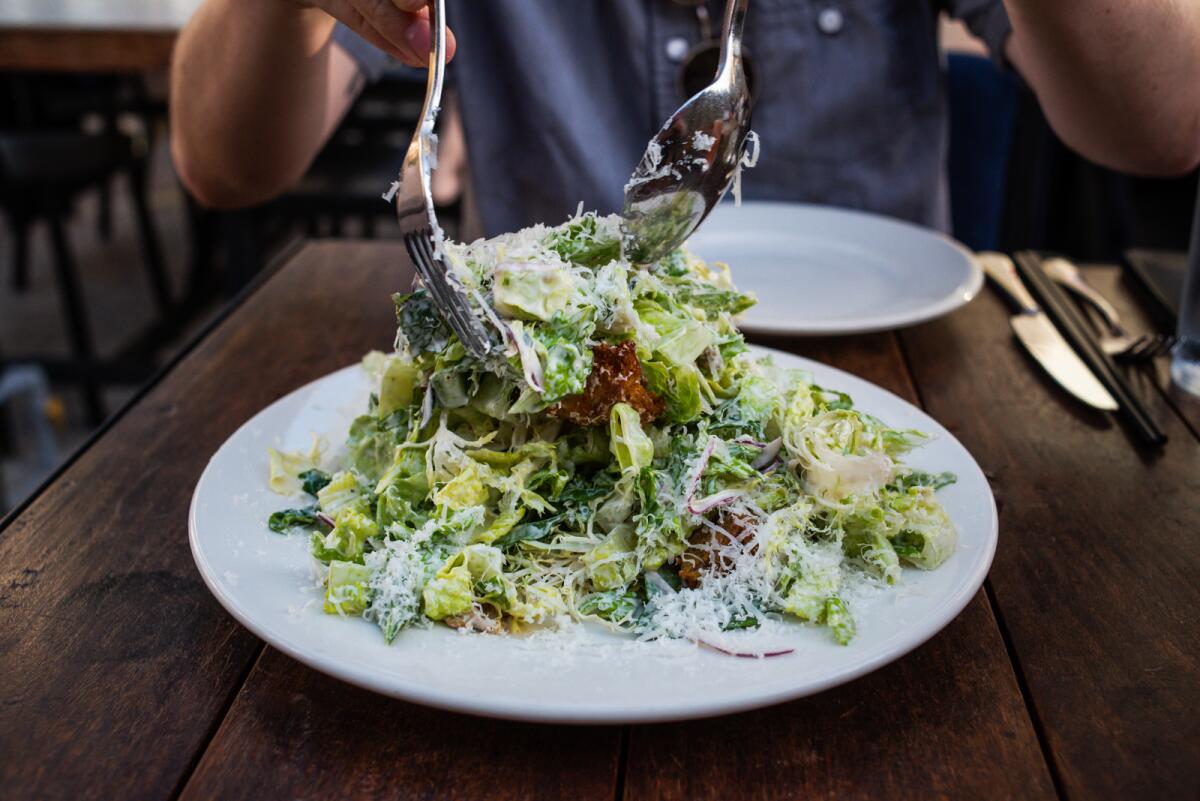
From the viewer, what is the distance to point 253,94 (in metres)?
1.57

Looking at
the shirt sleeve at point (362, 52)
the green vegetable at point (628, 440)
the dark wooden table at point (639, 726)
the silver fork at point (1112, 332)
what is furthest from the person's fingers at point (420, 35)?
the silver fork at point (1112, 332)

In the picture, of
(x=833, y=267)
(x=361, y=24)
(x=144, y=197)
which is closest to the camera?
(x=361, y=24)

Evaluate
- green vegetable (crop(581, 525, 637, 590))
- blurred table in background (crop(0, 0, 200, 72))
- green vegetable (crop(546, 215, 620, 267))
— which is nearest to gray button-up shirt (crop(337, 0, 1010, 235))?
green vegetable (crop(546, 215, 620, 267))

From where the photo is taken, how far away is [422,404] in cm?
95

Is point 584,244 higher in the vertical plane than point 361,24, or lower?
lower

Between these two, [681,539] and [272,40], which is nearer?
[681,539]

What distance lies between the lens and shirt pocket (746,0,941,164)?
6.16 ft

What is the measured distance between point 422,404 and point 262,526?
7.0 inches

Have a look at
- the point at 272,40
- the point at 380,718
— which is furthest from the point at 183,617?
the point at 272,40

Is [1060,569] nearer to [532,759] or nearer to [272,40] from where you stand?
[532,759]

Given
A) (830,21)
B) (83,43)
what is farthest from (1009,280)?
(83,43)

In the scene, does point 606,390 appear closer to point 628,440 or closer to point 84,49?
point 628,440

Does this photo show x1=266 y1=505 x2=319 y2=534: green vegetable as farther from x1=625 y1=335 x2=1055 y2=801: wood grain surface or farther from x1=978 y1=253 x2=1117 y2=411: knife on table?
x1=978 y1=253 x2=1117 y2=411: knife on table

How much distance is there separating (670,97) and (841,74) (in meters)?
0.32
